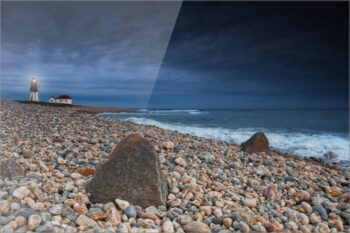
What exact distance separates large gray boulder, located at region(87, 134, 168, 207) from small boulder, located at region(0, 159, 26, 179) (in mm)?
1115

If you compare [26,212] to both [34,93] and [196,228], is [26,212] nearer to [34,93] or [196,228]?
[196,228]

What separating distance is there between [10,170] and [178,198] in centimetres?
230

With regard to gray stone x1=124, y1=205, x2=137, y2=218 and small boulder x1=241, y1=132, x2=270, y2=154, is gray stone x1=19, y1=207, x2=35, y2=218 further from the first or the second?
small boulder x1=241, y1=132, x2=270, y2=154

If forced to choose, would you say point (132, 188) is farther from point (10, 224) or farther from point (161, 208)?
point (10, 224)

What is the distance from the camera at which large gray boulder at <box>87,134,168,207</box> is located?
394 cm

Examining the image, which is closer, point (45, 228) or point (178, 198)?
point (45, 228)

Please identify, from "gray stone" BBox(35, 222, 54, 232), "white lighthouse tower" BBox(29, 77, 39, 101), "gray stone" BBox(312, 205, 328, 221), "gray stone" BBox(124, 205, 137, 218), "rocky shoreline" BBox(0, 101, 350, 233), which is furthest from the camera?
"white lighthouse tower" BBox(29, 77, 39, 101)

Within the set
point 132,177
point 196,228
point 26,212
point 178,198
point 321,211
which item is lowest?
point 321,211

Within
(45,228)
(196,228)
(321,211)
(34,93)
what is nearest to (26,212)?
(45,228)

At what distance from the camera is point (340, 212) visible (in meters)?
4.44

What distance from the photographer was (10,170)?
442 centimetres

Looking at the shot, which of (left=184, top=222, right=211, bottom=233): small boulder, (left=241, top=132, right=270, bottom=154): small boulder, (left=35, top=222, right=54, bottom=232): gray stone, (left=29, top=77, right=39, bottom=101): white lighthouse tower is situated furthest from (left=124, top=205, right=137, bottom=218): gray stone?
(left=29, top=77, right=39, bottom=101): white lighthouse tower

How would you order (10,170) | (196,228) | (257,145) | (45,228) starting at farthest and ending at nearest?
(257,145), (10,170), (196,228), (45,228)

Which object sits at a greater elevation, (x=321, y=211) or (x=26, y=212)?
(x=26, y=212)
